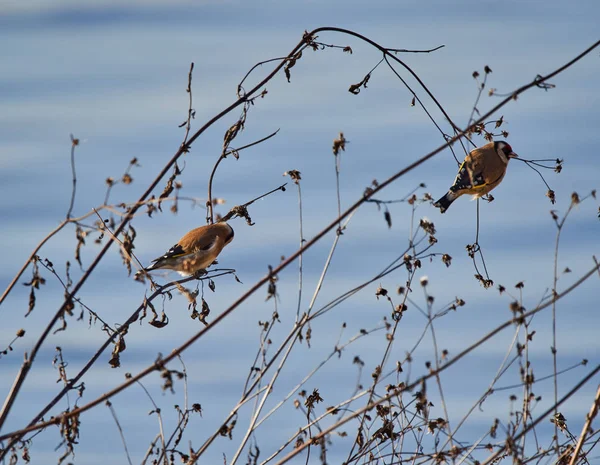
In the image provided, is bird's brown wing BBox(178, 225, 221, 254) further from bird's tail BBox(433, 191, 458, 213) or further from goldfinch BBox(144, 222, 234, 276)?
bird's tail BBox(433, 191, 458, 213)

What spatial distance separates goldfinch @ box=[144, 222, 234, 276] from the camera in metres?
5.65

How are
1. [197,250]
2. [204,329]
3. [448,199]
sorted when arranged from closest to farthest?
1. [204,329]
2. [197,250]
3. [448,199]

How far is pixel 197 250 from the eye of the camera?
18.6 ft

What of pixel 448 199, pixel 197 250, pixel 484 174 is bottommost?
pixel 197 250

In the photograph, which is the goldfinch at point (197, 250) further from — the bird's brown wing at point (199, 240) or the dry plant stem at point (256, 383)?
the dry plant stem at point (256, 383)

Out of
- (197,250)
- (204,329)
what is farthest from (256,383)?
(197,250)

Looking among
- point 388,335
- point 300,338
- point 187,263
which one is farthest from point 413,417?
point 187,263

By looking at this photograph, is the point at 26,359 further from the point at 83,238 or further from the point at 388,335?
the point at 388,335

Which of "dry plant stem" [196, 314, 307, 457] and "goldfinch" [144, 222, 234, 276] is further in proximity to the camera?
"goldfinch" [144, 222, 234, 276]

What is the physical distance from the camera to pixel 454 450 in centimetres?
288

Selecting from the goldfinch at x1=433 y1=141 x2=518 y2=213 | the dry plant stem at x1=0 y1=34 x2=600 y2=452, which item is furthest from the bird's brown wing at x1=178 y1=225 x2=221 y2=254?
the dry plant stem at x1=0 y1=34 x2=600 y2=452

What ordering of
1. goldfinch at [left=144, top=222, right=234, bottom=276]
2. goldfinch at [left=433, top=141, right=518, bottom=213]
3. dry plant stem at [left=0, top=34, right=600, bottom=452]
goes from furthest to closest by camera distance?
goldfinch at [left=433, top=141, right=518, bottom=213], goldfinch at [left=144, top=222, right=234, bottom=276], dry plant stem at [left=0, top=34, right=600, bottom=452]

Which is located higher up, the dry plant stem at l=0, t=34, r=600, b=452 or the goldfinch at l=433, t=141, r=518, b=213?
the goldfinch at l=433, t=141, r=518, b=213

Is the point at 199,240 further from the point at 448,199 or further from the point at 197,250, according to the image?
the point at 448,199
